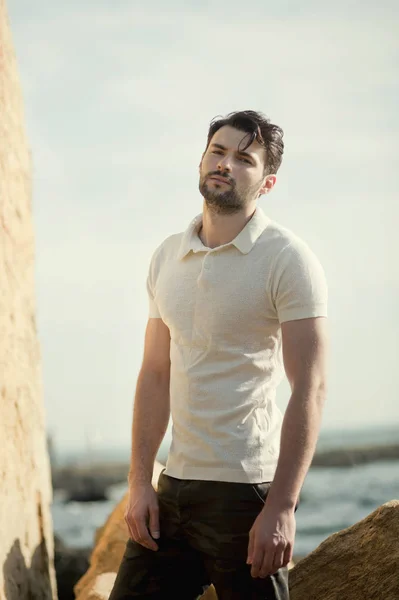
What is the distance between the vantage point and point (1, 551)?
2.24 metres

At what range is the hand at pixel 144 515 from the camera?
1.97 metres

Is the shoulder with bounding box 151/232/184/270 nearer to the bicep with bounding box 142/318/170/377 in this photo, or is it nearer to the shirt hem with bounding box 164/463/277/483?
the bicep with bounding box 142/318/170/377

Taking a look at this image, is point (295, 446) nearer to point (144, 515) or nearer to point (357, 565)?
point (144, 515)

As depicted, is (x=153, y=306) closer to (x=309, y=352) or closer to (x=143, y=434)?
(x=143, y=434)

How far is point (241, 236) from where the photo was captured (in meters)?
1.96

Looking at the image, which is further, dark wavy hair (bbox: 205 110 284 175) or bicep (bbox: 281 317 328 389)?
dark wavy hair (bbox: 205 110 284 175)

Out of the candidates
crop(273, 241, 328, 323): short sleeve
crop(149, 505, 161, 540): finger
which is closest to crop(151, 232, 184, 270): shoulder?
crop(273, 241, 328, 323): short sleeve

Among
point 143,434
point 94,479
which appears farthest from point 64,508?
point 143,434

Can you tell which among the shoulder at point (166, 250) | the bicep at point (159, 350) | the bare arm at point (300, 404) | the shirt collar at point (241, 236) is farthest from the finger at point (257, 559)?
the shoulder at point (166, 250)

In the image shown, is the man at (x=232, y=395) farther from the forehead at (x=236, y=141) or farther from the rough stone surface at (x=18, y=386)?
the rough stone surface at (x=18, y=386)

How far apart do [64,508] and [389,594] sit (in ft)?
27.7

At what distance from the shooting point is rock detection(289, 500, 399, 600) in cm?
237

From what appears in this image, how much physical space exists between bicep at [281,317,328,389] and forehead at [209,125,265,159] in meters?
0.52

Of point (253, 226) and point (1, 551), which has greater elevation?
point (253, 226)
